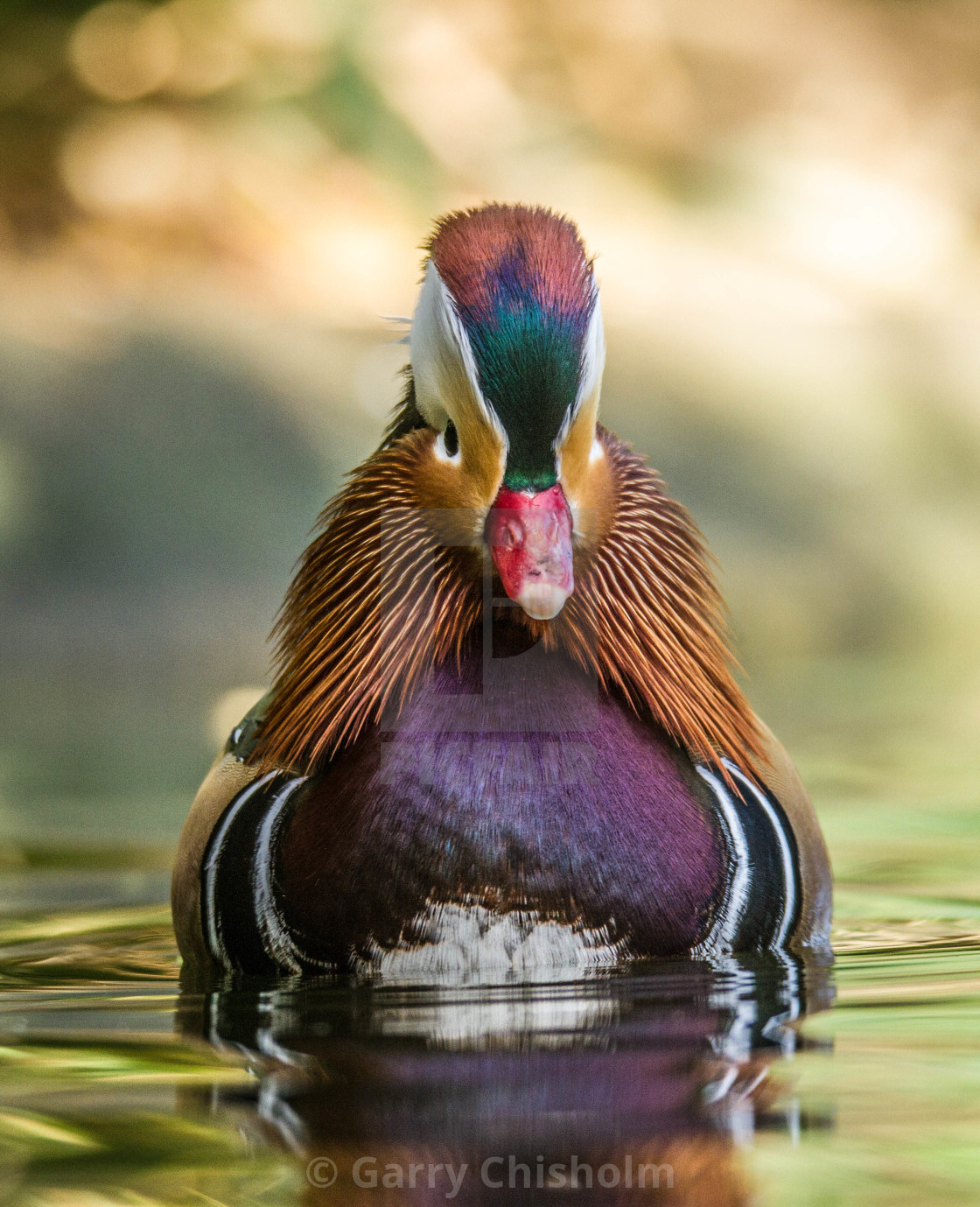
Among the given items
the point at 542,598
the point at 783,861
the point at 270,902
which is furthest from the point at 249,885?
the point at 783,861

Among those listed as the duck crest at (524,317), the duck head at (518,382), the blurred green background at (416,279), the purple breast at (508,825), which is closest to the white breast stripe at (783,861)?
the purple breast at (508,825)

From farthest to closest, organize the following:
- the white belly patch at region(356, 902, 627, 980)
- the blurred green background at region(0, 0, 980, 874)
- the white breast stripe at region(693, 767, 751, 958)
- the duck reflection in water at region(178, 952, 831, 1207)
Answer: the blurred green background at region(0, 0, 980, 874)
the white breast stripe at region(693, 767, 751, 958)
the white belly patch at region(356, 902, 627, 980)
the duck reflection in water at region(178, 952, 831, 1207)

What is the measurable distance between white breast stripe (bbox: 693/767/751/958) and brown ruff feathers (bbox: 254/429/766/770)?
102 millimetres

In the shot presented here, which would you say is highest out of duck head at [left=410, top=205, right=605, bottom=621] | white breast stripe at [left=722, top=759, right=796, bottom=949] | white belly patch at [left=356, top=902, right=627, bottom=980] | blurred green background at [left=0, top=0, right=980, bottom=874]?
blurred green background at [left=0, top=0, right=980, bottom=874]

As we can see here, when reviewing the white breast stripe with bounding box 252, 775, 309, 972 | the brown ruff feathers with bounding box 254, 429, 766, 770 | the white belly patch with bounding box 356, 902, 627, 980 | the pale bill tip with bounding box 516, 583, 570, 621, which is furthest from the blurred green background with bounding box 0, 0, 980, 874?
the pale bill tip with bounding box 516, 583, 570, 621

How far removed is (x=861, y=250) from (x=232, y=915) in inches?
271

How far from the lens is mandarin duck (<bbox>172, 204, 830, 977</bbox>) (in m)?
2.57

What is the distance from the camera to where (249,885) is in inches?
112

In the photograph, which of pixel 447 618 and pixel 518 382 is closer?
pixel 518 382

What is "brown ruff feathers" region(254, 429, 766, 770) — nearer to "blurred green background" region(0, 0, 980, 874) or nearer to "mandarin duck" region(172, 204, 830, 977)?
"mandarin duck" region(172, 204, 830, 977)

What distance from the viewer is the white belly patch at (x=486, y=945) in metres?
2.61

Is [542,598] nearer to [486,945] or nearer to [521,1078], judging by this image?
[486,945]

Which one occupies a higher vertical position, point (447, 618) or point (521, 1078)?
point (447, 618)

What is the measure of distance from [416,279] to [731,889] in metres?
5.57
